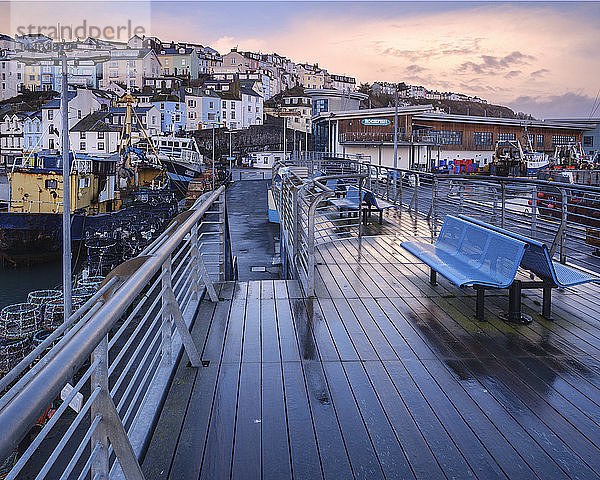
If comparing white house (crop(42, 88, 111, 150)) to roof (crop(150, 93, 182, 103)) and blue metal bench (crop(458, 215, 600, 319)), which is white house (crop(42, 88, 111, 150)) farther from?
blue metal bench (crop(458, 215, 600, 319))

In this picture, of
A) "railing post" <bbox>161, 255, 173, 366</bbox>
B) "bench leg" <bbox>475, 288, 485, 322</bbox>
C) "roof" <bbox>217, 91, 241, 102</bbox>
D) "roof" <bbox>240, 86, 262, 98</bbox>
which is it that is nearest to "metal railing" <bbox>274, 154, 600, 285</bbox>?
"bench leg" <bbox>475, 288, 485, 322</bbox>

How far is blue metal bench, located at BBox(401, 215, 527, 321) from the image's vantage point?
184 inches

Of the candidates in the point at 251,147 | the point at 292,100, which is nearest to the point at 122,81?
the point at 292,100

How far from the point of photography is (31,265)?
1141 inches

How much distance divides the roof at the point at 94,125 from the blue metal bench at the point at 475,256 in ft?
216

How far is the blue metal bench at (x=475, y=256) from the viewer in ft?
15.3

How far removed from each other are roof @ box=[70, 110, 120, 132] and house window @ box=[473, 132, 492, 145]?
133 feet

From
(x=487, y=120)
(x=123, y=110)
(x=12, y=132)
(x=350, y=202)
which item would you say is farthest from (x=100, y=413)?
(x=12, y=132)

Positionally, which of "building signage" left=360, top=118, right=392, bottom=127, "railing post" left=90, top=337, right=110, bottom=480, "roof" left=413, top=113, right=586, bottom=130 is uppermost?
"roof" left=413, top=113, right=586, bottom=130

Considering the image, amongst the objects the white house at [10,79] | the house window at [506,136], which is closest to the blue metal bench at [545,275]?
the house window at [506,136]

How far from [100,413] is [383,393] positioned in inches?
77.3

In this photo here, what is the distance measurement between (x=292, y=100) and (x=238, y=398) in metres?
115

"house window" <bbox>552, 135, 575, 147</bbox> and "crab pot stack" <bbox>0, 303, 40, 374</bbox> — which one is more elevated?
"house window" <bbox>552, 135, 575, 147</bbox>

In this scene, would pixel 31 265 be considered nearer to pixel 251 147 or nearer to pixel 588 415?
pixel 588 415
